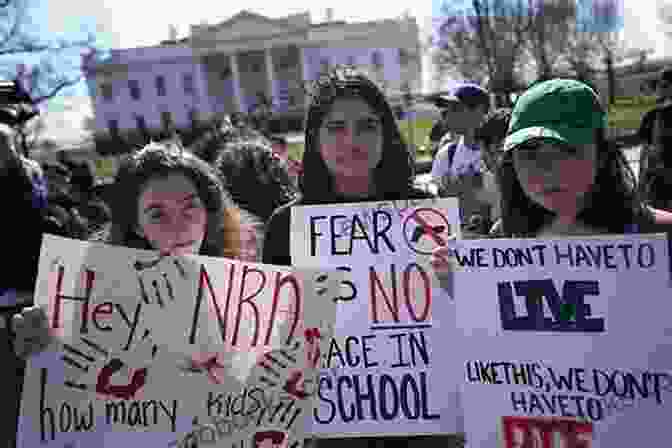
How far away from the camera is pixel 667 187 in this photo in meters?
4.44

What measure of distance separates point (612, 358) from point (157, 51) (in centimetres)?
7345

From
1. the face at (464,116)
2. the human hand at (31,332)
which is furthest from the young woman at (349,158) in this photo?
the face at (464,116)

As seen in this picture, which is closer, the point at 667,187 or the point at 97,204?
the point at 667,187

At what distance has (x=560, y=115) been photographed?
1643 mm

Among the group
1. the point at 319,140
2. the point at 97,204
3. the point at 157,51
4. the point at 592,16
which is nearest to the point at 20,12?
the point at 97,204

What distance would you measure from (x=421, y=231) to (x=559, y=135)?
0.53 meters

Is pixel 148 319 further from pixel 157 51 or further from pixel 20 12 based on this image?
pixel 157 51

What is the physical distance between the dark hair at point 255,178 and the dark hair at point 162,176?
1.39 meters

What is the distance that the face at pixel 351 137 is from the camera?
1926 millimetres

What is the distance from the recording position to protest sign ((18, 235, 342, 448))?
168 cm

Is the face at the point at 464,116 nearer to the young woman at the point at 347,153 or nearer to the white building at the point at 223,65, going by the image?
the young woman at the point at 347,153

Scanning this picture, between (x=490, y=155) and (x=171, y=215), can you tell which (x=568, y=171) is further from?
(x=490, y=155)

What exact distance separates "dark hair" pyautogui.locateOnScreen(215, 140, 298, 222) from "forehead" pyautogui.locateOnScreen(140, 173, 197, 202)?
155 centimetres

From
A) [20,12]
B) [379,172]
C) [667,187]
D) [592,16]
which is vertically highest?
[592,16]
